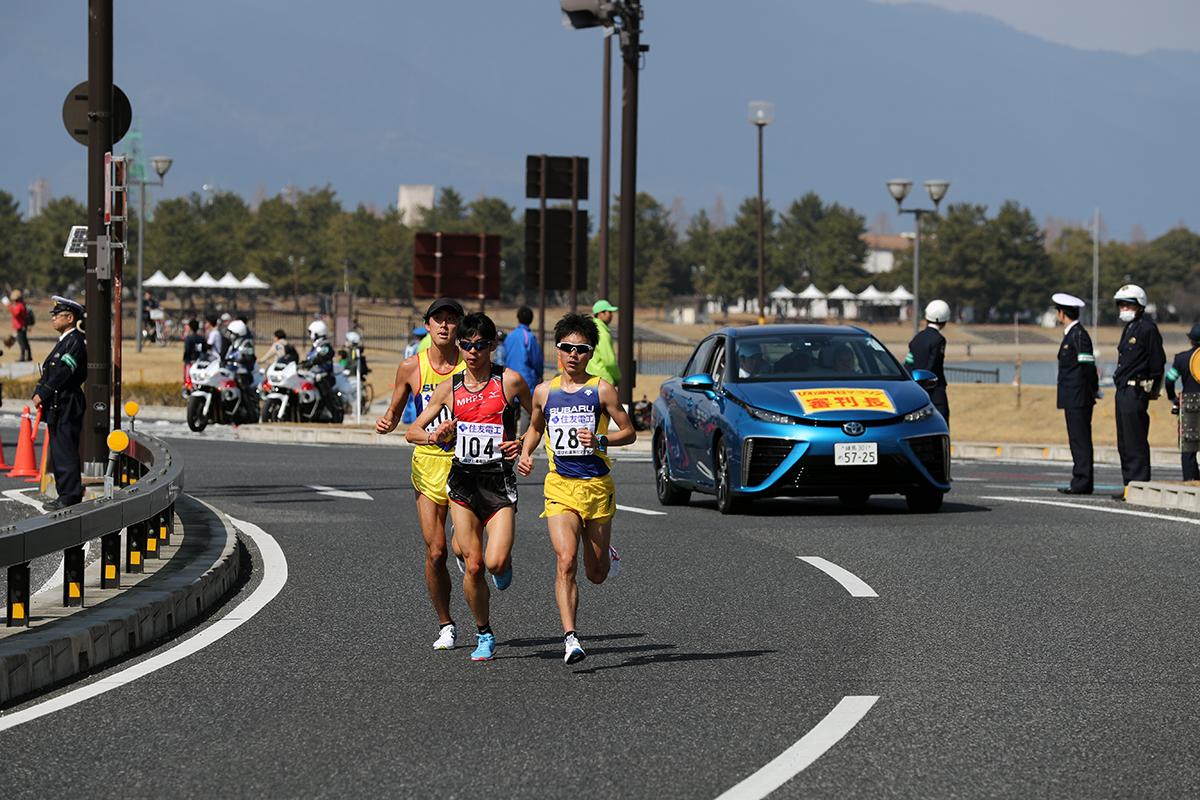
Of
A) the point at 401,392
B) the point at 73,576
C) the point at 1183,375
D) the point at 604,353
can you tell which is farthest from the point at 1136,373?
the point at 73,576

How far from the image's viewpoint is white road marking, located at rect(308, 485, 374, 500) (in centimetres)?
1880

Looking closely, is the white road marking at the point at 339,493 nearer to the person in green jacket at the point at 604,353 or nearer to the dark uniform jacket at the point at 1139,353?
the person in green jacket at the point at 604,353

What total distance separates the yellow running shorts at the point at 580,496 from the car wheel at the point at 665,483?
8663 mm

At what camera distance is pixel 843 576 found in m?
12.3

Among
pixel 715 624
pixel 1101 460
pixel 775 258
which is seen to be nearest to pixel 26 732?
pixel 715 624

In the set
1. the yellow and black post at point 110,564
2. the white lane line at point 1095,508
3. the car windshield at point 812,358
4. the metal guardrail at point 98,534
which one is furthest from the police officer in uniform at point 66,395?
the white lane line at point 1095,508

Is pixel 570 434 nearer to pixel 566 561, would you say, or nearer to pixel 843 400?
pixel 566 561

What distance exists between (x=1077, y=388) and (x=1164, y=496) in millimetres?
1771

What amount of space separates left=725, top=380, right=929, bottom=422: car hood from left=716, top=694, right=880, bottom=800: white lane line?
7984mm

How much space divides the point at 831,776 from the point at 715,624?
365 centimetres

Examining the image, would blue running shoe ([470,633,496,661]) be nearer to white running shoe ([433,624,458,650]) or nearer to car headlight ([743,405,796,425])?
white running shoe ([433,624,458,650])

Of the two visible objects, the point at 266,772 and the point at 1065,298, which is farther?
the point at 1065,298

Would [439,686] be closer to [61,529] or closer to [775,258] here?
[61,529]

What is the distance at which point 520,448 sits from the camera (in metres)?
9.36
